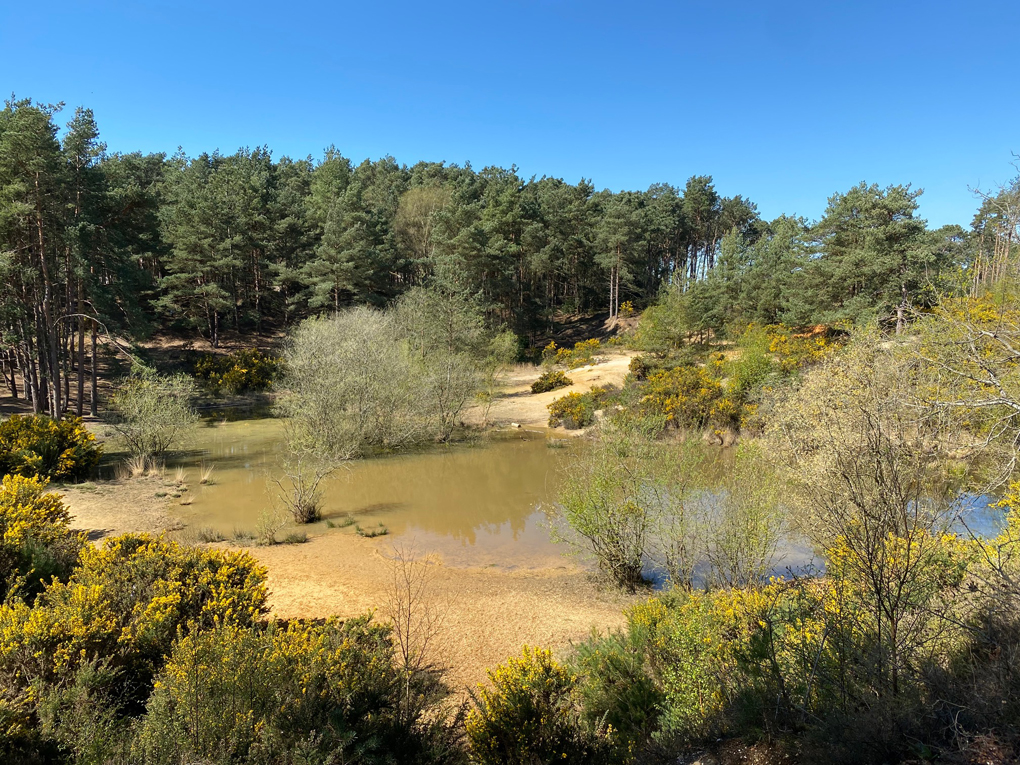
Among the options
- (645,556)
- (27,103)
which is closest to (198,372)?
(27,103)

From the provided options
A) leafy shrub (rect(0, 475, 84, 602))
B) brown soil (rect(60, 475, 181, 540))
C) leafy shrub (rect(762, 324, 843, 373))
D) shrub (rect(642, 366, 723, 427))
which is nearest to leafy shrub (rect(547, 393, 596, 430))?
shrub (rect(642, 366, 723, 427))

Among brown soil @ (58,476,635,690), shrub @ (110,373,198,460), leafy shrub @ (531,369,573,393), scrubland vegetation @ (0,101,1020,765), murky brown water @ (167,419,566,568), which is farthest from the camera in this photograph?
leafy shrub @ (531,369,573,393)

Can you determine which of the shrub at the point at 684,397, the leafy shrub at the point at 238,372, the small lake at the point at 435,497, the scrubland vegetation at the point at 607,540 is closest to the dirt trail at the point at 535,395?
the scrubland vegetation at the point at 607,540

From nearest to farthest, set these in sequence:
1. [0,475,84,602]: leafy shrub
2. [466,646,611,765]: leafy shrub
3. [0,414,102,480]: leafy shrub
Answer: [466,646,611,765]: leafy shrub → [0,475,84,602]: leafy shrub → [0,414,102,480]: leafy shrub

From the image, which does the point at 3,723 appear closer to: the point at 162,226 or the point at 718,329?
the point at 162,226

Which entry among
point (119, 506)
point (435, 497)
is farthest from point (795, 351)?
point (119, 506)

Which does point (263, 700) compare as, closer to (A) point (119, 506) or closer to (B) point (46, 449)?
(A) point (119, 506)

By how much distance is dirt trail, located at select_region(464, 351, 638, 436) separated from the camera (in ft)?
91.8

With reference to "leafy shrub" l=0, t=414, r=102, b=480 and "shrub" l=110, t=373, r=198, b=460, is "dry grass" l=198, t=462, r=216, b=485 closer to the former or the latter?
"shrub" l=110, t=373, r=198, b=460

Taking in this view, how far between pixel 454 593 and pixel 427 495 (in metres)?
7.19

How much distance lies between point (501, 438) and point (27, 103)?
21362 mm

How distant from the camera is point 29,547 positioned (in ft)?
23.1

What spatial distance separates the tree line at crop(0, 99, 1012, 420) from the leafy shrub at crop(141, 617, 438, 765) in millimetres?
12126

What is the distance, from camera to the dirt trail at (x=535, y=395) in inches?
1102
